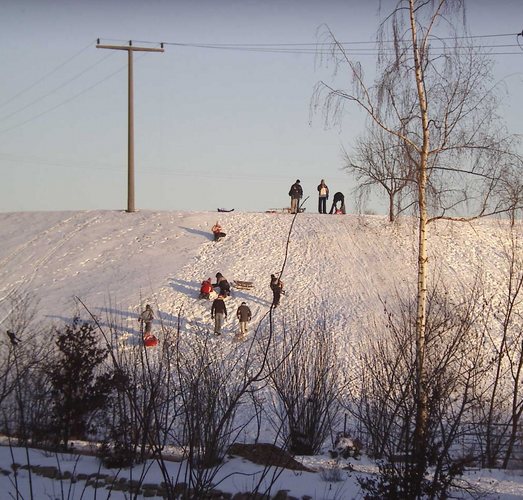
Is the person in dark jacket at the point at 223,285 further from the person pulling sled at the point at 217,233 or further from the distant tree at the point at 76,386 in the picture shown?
the distant tree at the point at 76,386

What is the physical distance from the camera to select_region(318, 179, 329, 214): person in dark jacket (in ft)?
129

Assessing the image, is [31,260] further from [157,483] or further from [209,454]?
[209,454]

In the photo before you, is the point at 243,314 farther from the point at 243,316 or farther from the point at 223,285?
the point at 223,285

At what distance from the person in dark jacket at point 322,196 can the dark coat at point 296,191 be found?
3416mm

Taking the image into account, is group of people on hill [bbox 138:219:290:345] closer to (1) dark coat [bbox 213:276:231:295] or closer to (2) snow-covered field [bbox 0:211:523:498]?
(1) dark coat [bbox 213:276:231:295]

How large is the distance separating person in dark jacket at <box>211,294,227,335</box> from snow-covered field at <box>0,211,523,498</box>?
16.1 inches

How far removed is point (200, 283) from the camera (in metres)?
30.2

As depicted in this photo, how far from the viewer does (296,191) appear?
3588 cm

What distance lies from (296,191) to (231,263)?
613 centimetres

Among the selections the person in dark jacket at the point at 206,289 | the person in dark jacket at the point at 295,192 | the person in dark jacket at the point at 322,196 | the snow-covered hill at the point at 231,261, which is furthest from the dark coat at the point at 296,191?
the person in dark jacket at the point at 206,289

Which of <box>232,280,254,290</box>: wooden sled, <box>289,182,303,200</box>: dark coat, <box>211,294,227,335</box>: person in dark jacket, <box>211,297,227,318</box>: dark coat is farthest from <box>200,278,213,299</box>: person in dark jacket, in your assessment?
<box>289,182,303,200</box>: dark coat

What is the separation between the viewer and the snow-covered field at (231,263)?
92.3 feet

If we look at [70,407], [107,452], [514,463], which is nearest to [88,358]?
[70,407]

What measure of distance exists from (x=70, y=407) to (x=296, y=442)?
4.64 meters
